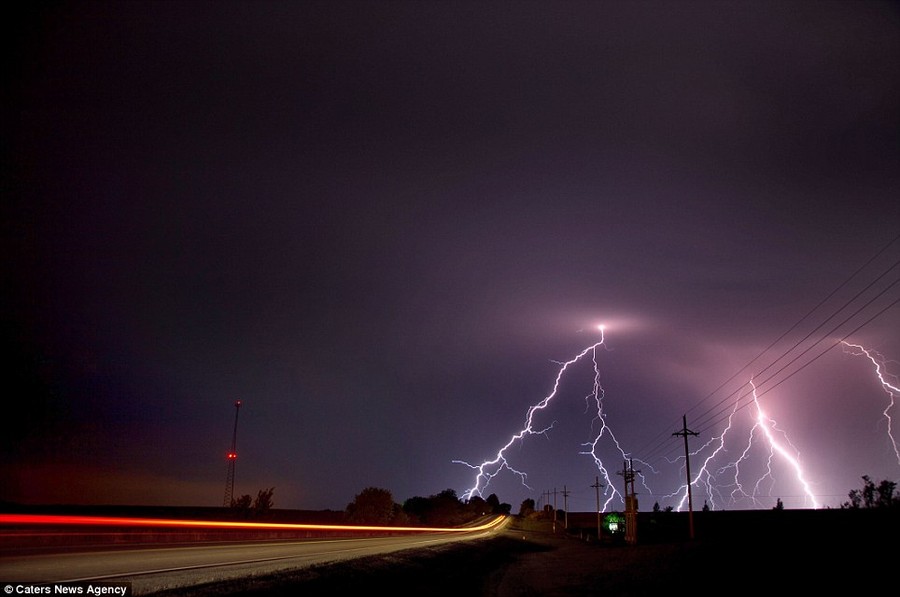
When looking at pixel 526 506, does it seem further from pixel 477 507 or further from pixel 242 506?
pixel 242 506

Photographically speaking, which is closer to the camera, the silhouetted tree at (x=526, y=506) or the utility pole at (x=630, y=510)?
the utility pole at (x=630, y=510)

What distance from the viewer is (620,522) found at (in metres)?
73.6

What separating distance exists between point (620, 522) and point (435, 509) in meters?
69.4

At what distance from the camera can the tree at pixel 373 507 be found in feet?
258

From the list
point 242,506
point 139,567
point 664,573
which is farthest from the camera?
point 242,506

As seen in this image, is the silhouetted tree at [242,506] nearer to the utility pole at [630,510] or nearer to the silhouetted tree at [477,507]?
the utility pole at [630,510]

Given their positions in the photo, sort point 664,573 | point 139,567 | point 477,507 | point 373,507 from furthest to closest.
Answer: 1. point 477,507
2. point 373,507
3. point 664,573
4. point 139,567

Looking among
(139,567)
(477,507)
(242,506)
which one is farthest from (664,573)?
(477,507)

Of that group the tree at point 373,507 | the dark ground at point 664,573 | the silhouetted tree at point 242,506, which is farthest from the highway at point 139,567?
the tree at point 373,507

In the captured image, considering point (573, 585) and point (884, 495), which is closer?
point (573, 585)

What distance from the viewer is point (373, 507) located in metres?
79.4

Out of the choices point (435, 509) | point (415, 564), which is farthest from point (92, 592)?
point (435, 509)

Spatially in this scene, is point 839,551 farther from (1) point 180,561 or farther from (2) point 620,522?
(2) point 620,522

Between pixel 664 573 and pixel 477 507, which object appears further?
pixel 477 507
